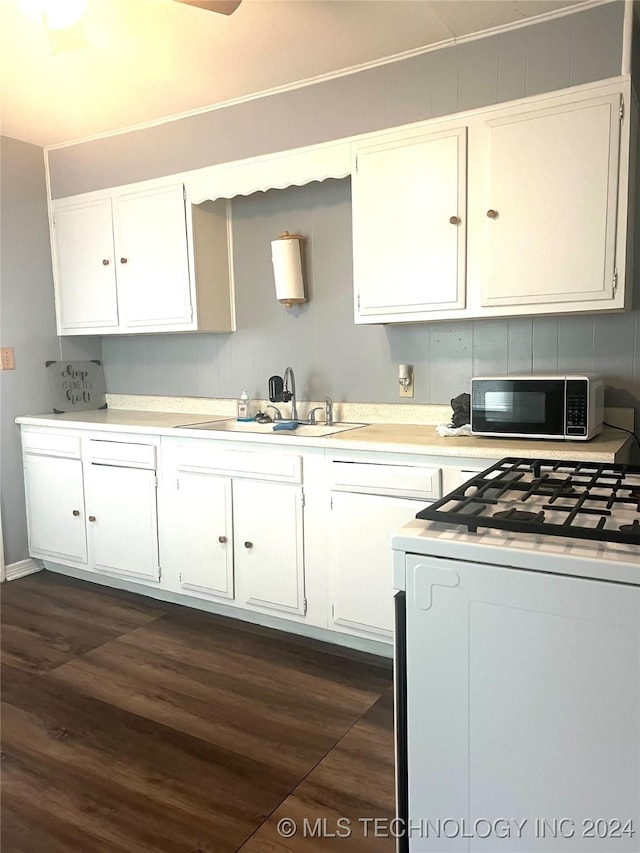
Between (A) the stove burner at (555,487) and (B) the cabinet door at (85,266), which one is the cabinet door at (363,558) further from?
(B) the cabinet door at (85,266)

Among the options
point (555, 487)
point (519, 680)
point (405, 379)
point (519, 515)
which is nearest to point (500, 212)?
point (405, 379)

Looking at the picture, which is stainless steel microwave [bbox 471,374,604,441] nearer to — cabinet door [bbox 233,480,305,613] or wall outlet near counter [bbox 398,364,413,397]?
wall outlet near counter [bbox 398,364,413,397]

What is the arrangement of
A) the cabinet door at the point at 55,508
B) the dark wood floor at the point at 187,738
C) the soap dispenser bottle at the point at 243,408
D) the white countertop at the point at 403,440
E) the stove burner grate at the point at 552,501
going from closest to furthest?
the stove burner grate at the point at 552,501 → the dark wood floor at the point at 187,738 → the white countertop at the point at 403,440 → the soap dispenser bottle at the point at 243,408 → the cabinet door at the point at 55,508

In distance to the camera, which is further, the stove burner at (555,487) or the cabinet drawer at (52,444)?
the cabinet drawer at (52,444)

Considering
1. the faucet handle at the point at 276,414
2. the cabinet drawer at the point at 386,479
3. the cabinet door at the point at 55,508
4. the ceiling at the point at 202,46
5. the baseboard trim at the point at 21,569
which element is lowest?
the baseboard trim at the point at 21,569

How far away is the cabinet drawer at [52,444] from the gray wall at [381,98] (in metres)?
1.46

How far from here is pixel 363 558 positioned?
2.70 m

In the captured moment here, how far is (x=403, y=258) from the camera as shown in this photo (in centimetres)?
277

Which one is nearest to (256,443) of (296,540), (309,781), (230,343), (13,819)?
(296,540)

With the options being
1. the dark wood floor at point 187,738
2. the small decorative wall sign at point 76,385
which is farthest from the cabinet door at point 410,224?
the small decorative wall sign at point 76,385

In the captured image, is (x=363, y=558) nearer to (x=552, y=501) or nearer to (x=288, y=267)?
(x=552, y=501)

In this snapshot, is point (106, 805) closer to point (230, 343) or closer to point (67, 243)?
point (230, 343)

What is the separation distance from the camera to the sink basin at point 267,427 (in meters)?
3.08

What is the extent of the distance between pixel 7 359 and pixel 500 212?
9.39 ft
